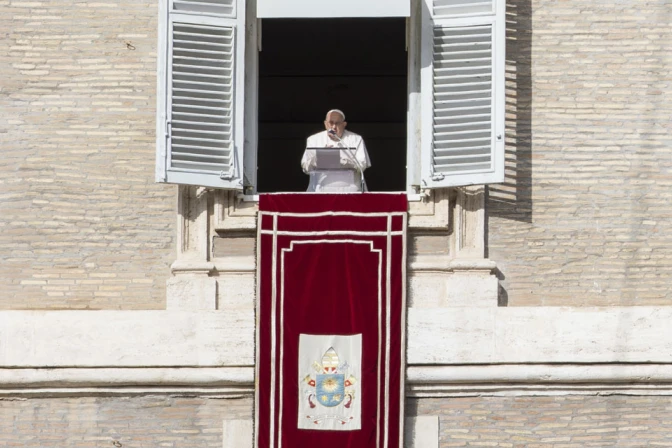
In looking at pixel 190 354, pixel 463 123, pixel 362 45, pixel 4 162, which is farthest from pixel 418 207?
pixel 362 45

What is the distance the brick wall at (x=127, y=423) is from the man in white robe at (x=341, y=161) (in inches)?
61.5

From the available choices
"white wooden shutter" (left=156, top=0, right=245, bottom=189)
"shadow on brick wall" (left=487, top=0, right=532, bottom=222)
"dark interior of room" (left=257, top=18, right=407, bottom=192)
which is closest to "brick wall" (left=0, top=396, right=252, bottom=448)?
"white wooden shutter" (left=156, top=0, right=245, bottom=189)

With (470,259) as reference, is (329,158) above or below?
above

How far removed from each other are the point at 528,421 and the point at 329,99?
7701 millimetres

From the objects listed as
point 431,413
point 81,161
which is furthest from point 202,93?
point 431,413

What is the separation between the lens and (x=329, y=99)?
1872cm

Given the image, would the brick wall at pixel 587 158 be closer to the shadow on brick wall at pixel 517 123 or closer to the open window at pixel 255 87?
the shadow on brick wall at pixel 517 123

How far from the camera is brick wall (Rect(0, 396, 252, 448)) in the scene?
11.6 m

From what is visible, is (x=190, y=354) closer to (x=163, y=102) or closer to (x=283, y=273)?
(x=283, y=273)

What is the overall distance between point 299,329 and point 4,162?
7.23ft

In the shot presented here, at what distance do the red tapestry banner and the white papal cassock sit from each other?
1.52 ft

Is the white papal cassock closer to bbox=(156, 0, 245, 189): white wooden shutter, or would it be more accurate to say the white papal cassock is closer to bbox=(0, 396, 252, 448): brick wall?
bbox=(156, 0, 245, 189): white wooden shutter

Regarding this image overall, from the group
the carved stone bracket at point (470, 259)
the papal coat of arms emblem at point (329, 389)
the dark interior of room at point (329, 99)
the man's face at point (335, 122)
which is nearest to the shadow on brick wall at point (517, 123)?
the carved stone bracket at point (470, 259)

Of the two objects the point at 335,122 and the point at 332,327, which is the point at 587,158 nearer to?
the point at 335,122
